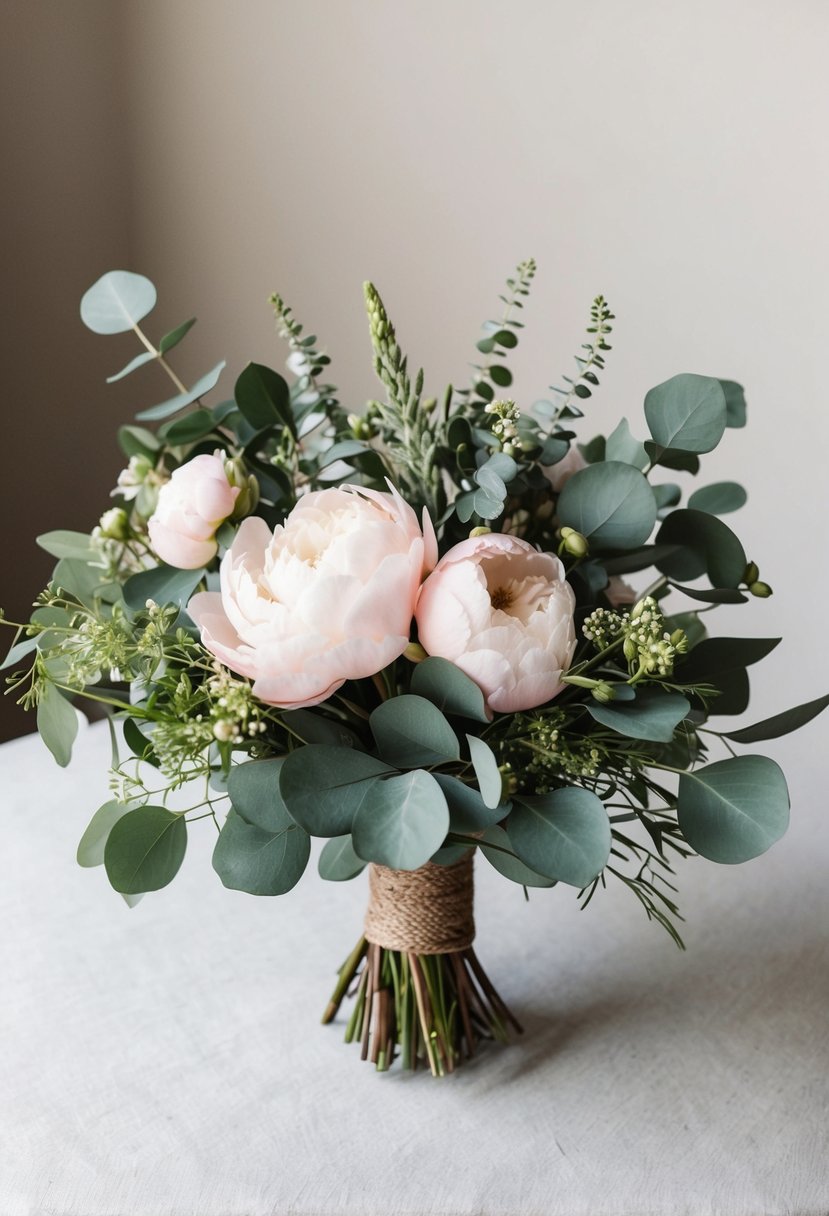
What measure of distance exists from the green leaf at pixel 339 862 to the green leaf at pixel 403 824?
21 cm

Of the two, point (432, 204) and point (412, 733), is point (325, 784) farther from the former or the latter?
point (432, 204)

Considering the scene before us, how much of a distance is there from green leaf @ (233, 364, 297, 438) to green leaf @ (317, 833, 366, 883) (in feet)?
0.90

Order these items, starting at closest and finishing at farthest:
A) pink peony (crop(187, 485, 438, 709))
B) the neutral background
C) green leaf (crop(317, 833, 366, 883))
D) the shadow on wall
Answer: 1. pink peony (crop(187, 485, 438, 709))
2. green leaf (crop(317, 833, 366, 883))
3. the neutral background
4. the shadow on wall

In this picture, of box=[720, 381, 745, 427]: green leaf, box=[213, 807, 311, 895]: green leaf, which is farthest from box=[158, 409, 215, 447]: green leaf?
box=[720, 381, 745, 427]: green leaf

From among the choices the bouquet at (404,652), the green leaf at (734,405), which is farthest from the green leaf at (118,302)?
the green leaf at (734,405)

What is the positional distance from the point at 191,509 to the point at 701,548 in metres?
0.30

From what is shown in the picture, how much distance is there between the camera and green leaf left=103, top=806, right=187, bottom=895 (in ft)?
1.86

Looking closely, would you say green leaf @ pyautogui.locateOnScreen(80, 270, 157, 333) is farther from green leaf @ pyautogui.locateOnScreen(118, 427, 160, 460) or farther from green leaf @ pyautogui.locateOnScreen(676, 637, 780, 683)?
green leaf @ pyautogui.locateOnScreen(676, 637, 780, 683)

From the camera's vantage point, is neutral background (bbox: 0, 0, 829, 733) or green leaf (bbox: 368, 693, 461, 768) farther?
neutral background (bbox: 0, 0, 829, 733)

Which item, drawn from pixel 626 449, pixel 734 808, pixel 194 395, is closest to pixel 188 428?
pixel 194 395

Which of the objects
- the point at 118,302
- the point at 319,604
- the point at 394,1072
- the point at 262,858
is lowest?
the point at 394,1072

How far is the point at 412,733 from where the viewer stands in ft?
1.79

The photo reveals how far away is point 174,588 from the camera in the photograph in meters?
0.61

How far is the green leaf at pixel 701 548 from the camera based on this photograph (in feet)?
2.13
